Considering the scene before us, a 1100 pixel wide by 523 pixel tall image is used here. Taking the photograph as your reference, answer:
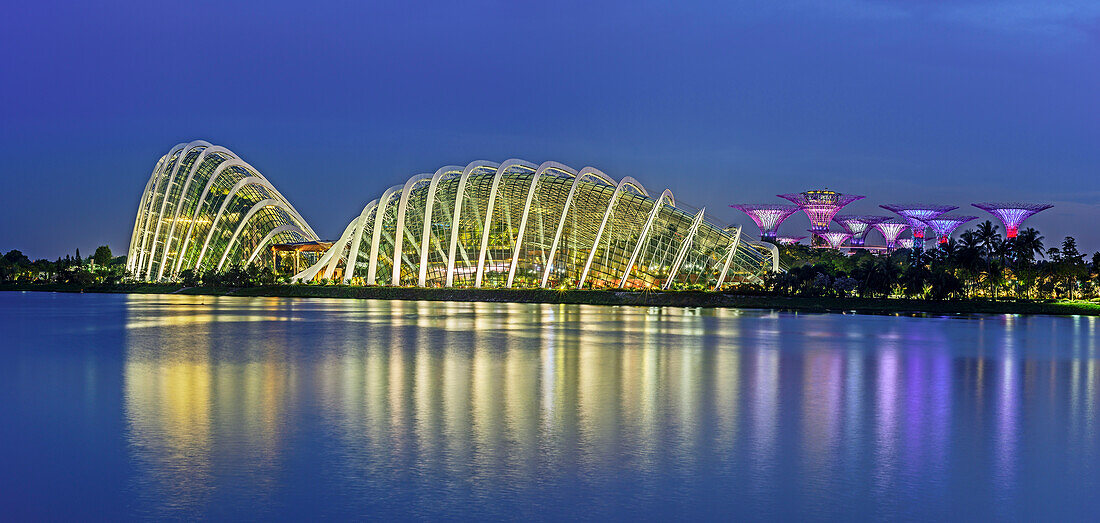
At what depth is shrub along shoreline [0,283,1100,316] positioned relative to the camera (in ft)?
230

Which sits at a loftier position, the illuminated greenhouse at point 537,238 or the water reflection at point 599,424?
the illuminated greenhouse at point 537,238

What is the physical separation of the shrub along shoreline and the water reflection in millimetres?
36756

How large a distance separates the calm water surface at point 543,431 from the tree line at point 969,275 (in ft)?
144

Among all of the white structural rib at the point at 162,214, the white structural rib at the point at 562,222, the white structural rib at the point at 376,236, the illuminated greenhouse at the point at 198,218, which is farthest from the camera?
the illuminated greenhouse at the point at 198,218

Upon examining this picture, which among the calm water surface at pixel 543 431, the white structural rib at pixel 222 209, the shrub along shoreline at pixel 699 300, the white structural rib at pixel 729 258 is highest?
the white structural rib at pixel 222 209

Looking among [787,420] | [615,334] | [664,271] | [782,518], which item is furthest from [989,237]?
[782,518]

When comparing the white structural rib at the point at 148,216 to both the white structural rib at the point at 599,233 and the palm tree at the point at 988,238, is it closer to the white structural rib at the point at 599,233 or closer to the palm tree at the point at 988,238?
the white structural rib at the point at 599,233

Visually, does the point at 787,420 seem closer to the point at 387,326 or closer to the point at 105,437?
the point at 105,437

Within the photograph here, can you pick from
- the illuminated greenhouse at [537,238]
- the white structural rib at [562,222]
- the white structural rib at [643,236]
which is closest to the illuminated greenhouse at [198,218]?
the illuminated greenhouse at [537,238]

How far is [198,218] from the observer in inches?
4156

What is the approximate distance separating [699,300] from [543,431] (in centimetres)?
5972

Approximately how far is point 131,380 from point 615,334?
2118cm

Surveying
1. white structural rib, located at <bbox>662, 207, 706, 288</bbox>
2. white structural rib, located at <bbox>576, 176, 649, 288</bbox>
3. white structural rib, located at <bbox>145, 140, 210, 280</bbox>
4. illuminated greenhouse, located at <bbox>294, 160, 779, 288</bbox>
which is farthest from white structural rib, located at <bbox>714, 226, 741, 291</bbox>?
white structural rib, located at <bbox>145, 140, 210, 280</bbox>

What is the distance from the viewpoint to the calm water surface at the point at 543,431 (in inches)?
460
